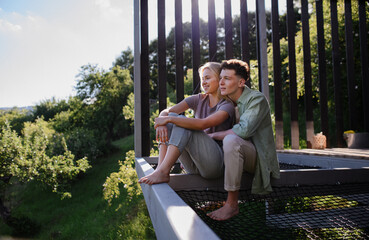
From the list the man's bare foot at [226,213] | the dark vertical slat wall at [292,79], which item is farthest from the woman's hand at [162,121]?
the dark vertical slat wall at [292,79]

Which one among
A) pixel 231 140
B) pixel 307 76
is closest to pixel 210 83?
pixel 231 140

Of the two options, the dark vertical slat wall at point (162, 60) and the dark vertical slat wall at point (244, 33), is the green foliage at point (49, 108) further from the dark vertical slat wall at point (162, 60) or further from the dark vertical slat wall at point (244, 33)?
the dark vertical slat wall at point (244, 33)

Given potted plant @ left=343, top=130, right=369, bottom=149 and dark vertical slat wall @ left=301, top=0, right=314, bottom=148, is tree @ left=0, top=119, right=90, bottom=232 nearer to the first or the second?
dark vertical slat wall @ left=301, top=0, right=314, bottom=148

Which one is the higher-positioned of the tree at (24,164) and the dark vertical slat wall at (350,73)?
the dark vertical slat wall at (350,73)

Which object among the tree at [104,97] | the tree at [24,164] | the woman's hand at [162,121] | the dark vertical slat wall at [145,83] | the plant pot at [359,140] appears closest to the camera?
the woman's hand at [162,121]

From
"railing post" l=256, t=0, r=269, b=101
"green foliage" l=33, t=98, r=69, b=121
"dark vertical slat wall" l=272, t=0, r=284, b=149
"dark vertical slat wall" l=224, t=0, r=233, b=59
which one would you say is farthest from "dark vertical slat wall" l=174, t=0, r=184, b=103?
"green foliage" l=33, t=98, r=69, b=121

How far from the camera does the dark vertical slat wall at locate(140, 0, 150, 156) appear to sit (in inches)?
109

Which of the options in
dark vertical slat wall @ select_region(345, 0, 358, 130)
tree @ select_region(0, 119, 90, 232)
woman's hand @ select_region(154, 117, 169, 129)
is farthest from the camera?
→ tree @ select_region(0, 119, 90, 232)

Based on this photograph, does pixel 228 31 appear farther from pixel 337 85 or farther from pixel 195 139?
pixel 195 139

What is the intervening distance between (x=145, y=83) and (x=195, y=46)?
2.10 ft

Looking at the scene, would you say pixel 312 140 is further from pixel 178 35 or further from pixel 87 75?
pixel 87 75

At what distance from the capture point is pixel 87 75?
18.5 metres

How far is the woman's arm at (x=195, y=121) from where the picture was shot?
1.37 metres

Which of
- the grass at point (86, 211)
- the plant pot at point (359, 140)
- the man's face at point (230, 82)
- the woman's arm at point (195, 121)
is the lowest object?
the grass at point (86, 211)
